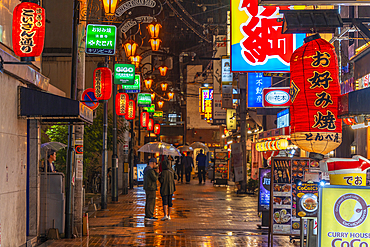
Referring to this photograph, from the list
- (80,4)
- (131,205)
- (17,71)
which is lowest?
(131,205)

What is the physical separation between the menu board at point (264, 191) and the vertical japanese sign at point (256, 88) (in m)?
8.82

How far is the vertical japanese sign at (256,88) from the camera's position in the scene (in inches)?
878

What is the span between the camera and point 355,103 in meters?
8.18

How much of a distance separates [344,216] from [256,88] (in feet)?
53.5

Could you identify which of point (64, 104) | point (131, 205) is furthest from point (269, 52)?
point (131, 205)

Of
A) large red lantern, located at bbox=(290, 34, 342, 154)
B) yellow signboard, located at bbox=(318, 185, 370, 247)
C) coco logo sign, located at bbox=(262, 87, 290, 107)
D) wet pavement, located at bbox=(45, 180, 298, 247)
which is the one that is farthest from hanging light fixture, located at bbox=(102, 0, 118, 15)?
yellow signboard, located at bbox=(318, 185, 370, 247)

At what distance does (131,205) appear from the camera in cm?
2003

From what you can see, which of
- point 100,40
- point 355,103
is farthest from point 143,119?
point 355,103

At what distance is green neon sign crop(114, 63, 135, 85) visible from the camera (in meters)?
21.2

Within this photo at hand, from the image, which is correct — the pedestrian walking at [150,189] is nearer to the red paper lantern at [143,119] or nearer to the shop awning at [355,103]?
the shop awning at [355,103]

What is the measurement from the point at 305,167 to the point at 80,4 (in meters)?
7.32

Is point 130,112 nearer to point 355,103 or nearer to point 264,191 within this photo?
point 264,191

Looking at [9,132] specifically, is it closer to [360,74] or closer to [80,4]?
[80,4]

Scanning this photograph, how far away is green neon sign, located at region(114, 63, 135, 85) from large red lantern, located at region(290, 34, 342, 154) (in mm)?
13789
